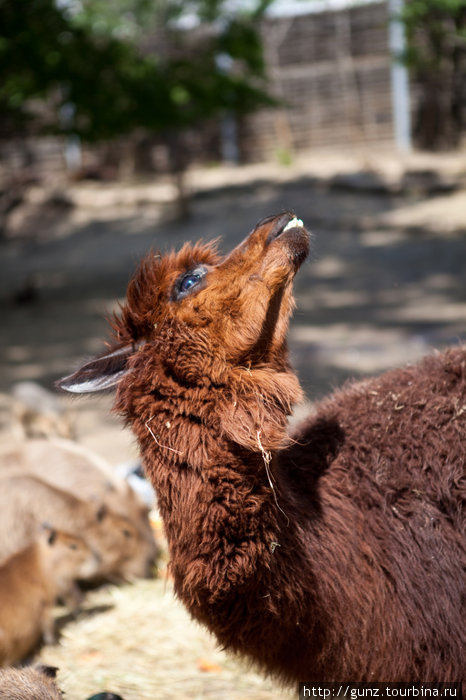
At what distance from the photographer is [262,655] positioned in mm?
2402

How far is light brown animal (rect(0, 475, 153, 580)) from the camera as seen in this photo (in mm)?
4766

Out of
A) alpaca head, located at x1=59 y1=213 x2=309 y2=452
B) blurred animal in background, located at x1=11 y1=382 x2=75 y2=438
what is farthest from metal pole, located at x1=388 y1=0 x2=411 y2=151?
alpaca head, located at x1=59 y1=213 x2=309 y2=452

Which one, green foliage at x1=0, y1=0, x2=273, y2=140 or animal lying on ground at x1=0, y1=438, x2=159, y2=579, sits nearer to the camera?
animal lying on ground at x1=0, y1=438, x2=159, y2=579

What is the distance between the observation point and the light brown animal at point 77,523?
4.77m

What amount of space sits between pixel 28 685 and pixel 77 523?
223cm

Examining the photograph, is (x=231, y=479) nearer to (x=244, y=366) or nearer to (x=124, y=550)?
(x=244, y=366)

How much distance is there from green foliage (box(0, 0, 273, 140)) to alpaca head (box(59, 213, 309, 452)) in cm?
967

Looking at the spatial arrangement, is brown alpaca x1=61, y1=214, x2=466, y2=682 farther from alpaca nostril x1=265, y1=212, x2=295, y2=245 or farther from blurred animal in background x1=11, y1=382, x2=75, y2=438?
blurred animal in background x1=11, y1=382, x2=75, y2=438

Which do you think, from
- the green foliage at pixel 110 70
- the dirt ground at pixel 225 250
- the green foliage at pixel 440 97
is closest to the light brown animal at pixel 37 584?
the dirt ground at pixel 225 250

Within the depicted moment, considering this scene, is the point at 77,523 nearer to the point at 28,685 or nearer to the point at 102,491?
the point at 102,491

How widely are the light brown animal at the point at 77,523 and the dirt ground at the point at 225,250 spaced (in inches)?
6.7

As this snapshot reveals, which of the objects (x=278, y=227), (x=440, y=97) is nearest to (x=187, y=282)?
(x=278, y=227)

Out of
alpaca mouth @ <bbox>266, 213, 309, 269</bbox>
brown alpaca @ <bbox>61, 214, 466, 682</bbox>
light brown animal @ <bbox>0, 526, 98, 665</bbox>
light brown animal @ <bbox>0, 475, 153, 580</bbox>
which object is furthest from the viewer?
light brown animal @ <bbox>0, 475, 153, 580</bbox>

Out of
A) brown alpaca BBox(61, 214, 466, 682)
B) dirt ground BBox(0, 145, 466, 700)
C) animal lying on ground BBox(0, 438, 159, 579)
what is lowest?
dirt ground BBox(0, 145, 466, 700)
